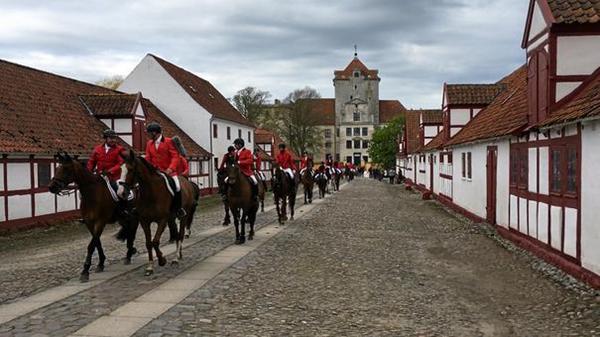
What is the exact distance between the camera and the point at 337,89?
12400 cm

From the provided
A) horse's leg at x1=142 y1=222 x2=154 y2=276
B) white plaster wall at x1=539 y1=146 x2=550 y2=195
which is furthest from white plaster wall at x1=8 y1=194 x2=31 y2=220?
white plaster wall at x1=539 y1=146 x2=550 y2=195

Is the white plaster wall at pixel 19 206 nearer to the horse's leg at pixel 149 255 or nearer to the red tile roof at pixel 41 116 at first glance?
the red tile roof at pixel 41 116

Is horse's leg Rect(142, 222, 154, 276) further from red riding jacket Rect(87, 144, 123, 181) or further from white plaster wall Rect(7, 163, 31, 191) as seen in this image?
white plaster wall Rect(7, 163, 31, 191)

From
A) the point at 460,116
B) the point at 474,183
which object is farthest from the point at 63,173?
the point at 460,116

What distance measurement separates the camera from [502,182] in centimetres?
1559

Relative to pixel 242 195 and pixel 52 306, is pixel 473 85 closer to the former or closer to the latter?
pixel 242 195

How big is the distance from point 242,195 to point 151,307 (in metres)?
6.03

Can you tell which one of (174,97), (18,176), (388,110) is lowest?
(18,176)

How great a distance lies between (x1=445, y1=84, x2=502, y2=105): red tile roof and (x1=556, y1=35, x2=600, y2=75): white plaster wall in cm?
1442

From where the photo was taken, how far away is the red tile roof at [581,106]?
879 cm

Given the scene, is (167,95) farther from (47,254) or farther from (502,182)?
(502,182)

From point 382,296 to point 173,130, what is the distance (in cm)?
3237

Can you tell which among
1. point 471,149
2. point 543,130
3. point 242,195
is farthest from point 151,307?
point 471,149

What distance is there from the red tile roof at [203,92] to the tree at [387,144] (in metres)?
28.6
